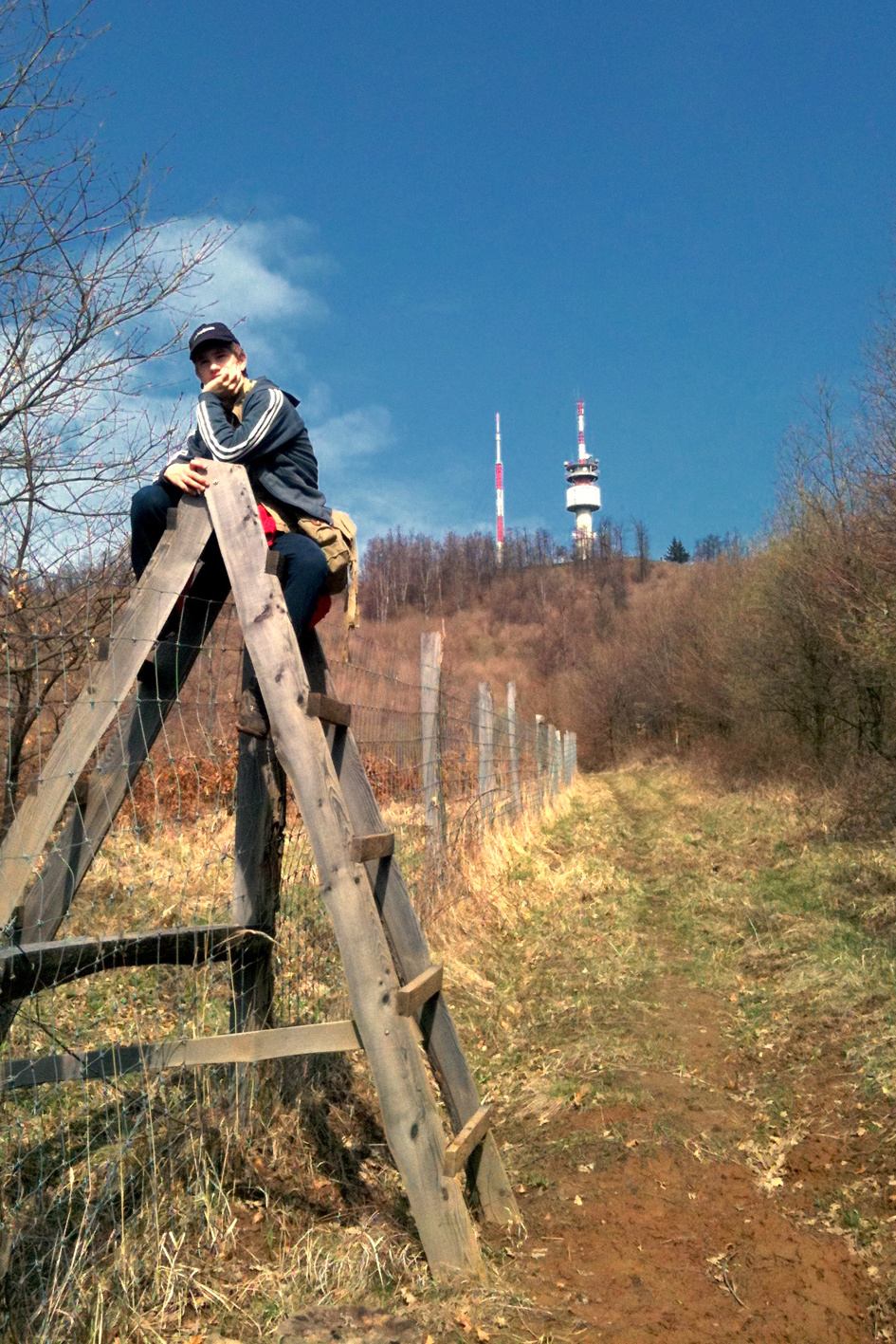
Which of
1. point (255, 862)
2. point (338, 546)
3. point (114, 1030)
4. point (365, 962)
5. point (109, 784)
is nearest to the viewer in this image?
point (365, 962)

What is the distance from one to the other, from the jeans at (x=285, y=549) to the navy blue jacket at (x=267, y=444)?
0.13 meters

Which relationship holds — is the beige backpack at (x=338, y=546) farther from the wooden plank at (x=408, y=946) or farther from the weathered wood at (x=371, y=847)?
the weathered wood at (x=371, y=847)

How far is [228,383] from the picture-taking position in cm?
338

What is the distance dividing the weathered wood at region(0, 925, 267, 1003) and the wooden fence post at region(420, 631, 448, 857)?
3.60m

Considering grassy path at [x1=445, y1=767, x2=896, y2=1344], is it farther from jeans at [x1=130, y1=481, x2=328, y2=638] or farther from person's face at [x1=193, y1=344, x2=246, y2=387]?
person's face at [x1=193, y1=344, x2=246, y2=387]

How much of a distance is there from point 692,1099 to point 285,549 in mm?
3093

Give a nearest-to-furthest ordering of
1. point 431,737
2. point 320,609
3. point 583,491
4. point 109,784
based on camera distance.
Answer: point 109,784
point 320,609
point 431,737
point 583,491

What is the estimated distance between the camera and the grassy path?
3.04 meters

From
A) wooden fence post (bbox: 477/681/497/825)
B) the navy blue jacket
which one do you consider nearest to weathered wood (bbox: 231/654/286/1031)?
the navy blue jacket

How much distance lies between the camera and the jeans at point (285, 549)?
3207 mm

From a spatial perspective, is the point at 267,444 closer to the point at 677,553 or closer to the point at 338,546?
the point at 338,546

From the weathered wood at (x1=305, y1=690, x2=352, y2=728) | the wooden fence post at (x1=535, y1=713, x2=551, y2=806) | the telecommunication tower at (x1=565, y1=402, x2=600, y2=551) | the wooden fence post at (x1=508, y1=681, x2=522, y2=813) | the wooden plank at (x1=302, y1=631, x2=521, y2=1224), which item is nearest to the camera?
the weathered wood at (x1=305, y1=690, x2=352, y2=728)

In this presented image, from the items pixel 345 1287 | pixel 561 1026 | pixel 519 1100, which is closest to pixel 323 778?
pixel 345 1287

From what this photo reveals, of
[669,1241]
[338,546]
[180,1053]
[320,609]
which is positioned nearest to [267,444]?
[338,546]
